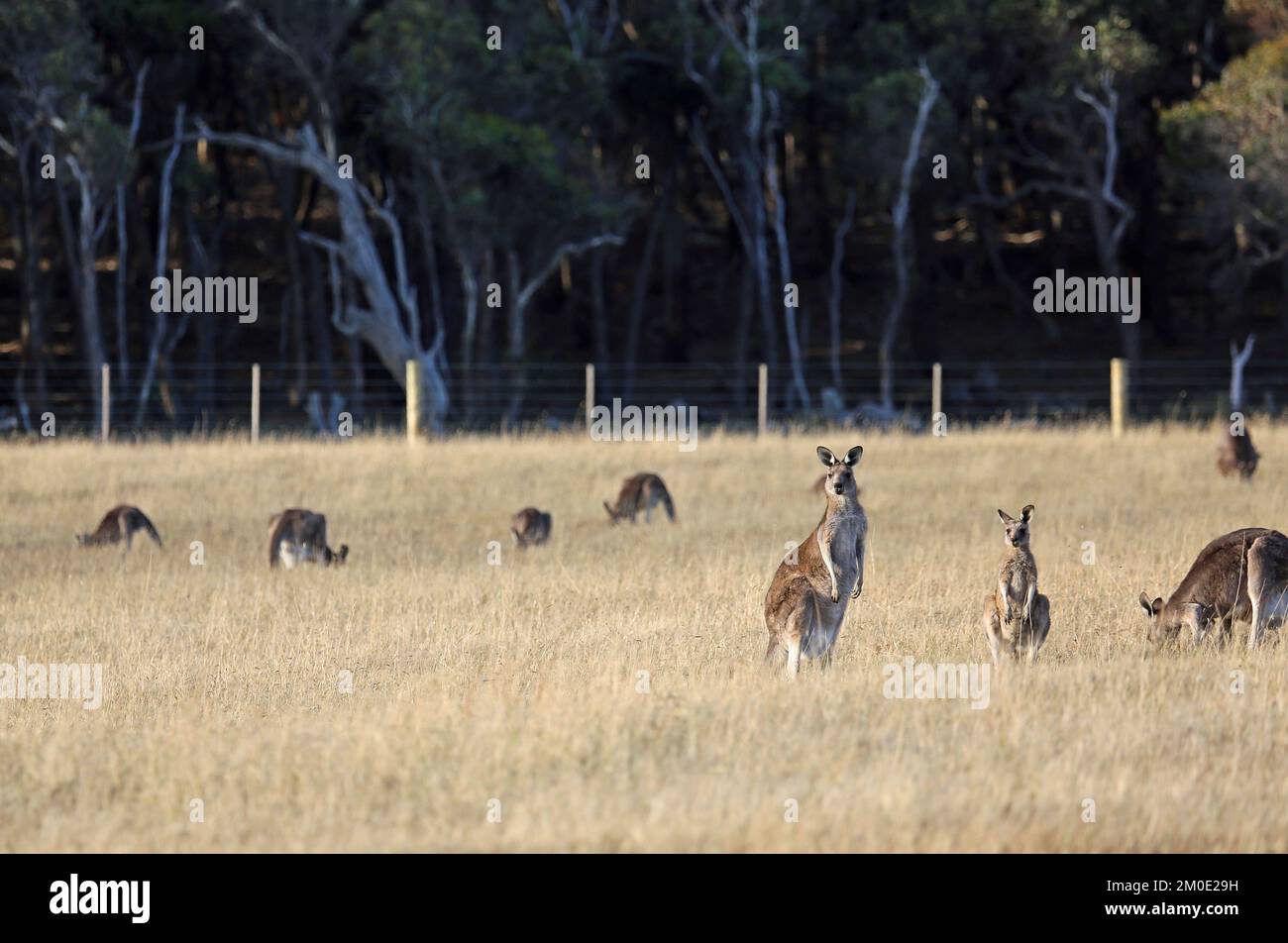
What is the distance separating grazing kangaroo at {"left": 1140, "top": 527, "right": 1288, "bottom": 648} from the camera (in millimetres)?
9750

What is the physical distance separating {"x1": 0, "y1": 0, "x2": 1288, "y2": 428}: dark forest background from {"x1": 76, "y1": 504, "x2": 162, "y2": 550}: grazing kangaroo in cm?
1486

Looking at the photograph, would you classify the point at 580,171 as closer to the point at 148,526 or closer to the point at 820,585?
the point at 148,526

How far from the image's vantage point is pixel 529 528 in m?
17.3

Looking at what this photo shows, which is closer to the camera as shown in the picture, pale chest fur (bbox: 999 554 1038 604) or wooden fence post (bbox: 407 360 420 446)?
pale chest fur (bbox: 999 554 1038 604)

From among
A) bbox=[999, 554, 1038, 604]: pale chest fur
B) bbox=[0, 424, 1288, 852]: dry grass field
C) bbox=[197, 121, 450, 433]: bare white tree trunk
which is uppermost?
bbox=[197, 121, 450, 433]: bare white tree trunk

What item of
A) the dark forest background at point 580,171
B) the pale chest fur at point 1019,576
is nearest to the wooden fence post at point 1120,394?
the dark forest background at point 580,171

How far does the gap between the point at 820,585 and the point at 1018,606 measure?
1.10 m

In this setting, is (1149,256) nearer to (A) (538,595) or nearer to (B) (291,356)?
(B) (291,356)

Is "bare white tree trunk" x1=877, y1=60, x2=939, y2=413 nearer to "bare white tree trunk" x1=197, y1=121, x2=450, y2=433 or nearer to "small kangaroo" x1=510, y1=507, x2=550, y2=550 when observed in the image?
"bare white tree trunk" x1=197, y1=121, x2=450, y2=433

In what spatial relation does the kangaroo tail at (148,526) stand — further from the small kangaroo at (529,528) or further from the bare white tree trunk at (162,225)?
the bare white tree trunk at (162,225)

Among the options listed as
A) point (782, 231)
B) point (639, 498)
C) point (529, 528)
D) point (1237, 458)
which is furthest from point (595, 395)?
point (529, 528)

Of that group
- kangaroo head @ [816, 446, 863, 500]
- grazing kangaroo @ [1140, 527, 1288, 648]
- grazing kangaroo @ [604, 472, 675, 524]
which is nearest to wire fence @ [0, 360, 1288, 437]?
grazing kangaroo @ [604, 472, 675, 524]
